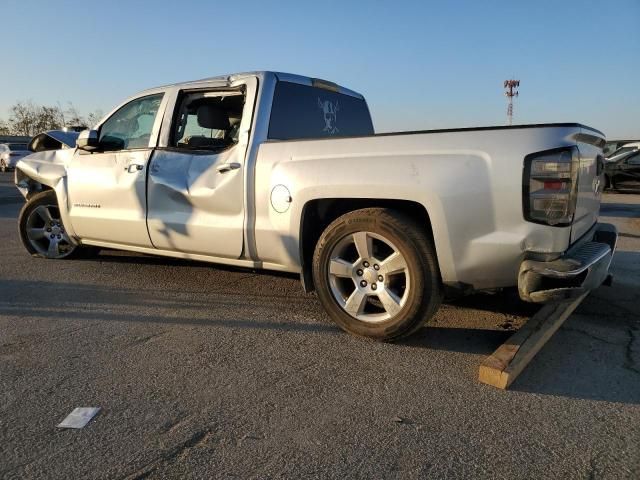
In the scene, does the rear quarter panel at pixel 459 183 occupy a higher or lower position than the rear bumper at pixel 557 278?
higher

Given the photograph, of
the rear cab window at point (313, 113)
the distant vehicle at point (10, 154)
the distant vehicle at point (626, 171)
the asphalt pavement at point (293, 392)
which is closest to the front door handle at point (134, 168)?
the asphalt pavement at point (293, 392)

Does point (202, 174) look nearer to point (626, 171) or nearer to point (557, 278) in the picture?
point (557, 278)

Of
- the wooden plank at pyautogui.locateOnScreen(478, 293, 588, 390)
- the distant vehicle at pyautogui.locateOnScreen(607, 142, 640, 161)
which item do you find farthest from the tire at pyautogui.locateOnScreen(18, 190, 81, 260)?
the distant vehicle at pyautogui.locateOnScreen(607, 142, 640, 161)

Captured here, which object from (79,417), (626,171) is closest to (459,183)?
(79,417)

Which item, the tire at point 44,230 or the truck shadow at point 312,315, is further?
the tire at point 44,230

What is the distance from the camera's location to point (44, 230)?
5953mm

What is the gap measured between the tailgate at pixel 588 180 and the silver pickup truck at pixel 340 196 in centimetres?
2

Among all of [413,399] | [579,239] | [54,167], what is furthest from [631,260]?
[54,167]

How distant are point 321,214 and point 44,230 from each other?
3.78 meters

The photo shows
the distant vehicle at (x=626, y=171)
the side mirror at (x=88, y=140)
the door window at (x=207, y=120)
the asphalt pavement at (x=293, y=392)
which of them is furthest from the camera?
the distant vehicle at (x=626, y=171)

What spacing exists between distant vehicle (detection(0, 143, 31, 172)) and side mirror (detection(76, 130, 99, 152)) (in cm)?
2353

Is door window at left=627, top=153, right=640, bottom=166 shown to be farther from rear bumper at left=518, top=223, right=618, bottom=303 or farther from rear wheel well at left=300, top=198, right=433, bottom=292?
rear wheel well at left=300, top=198, right=433, bottom=292

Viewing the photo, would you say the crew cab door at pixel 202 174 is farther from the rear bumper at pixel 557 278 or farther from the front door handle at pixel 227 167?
the rear bumper at pixel 557 278

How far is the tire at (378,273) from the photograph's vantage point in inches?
129
